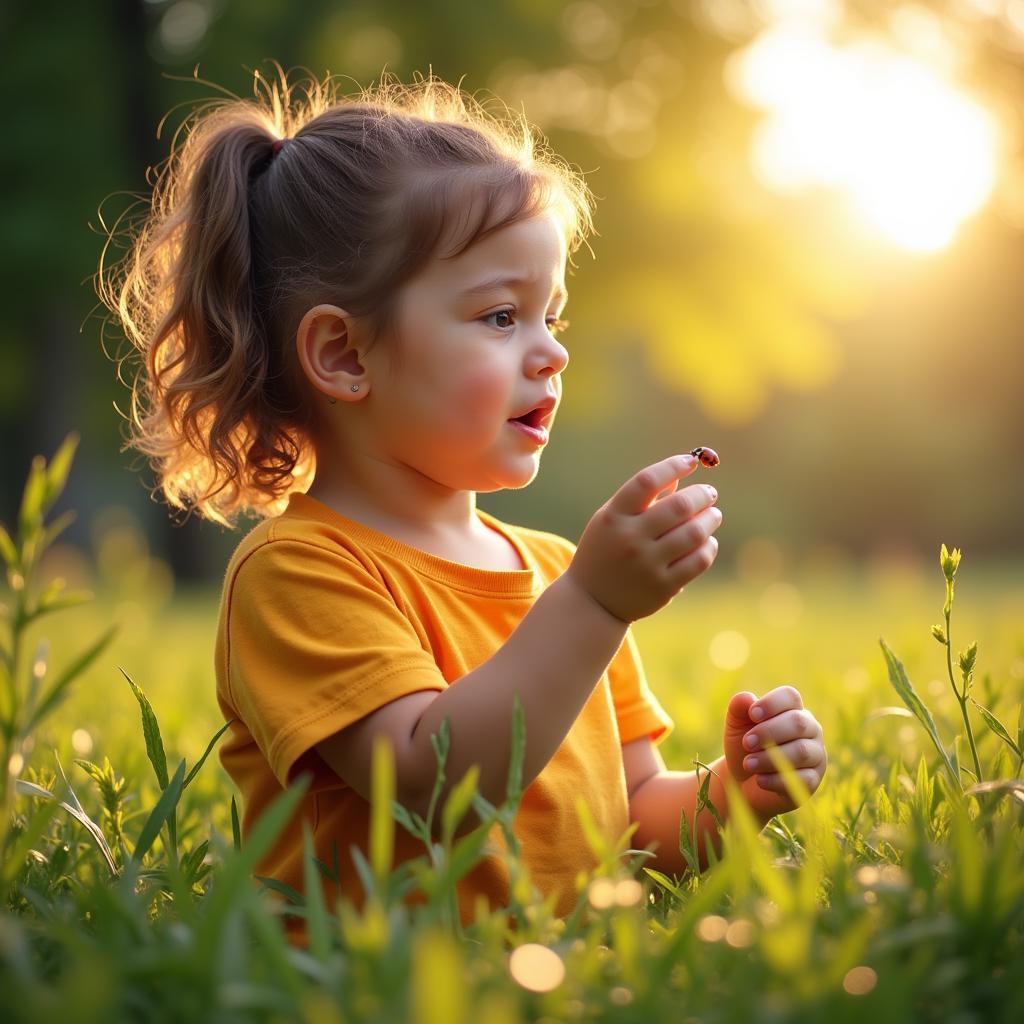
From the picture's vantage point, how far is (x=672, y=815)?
1.67 m

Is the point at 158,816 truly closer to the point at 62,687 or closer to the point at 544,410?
the point at 62,687

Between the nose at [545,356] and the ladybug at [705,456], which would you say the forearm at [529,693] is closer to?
the ladybug at [705,456]

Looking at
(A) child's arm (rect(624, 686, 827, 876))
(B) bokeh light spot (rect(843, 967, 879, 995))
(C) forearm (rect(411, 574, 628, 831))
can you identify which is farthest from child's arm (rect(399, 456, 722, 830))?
(B) bokeh light spot (rect(843, 967, 879, 995))

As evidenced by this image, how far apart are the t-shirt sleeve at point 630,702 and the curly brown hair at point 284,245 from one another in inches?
21.8

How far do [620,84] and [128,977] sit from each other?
11.3 metres

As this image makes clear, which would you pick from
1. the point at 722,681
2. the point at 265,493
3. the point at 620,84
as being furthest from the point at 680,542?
the point at 620,84

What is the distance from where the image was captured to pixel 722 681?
272 centimetres

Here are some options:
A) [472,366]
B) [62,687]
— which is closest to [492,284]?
[472,366]

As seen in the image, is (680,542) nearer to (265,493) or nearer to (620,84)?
(265,493)

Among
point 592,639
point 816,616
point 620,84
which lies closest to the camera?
point 592,639

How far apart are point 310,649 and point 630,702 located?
2.10ft

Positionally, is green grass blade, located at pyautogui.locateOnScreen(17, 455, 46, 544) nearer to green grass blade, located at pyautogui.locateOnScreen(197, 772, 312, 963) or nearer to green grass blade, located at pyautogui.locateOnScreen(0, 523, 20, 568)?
green grass blade, located at pyautogui.locateOnScreen(0, 523, 20, 568)

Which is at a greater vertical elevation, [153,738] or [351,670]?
[351,670]

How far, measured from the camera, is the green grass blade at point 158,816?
4.08ft
